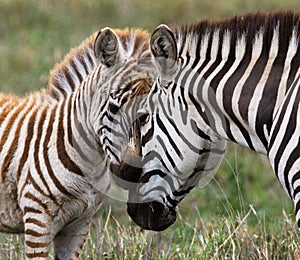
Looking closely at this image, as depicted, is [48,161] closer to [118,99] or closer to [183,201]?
[118,99]

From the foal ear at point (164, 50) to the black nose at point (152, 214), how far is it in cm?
87

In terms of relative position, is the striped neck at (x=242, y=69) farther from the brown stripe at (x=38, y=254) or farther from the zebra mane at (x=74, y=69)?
the brown stripe at (x=38, y=254)

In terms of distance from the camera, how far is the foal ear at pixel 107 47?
5.96 meters

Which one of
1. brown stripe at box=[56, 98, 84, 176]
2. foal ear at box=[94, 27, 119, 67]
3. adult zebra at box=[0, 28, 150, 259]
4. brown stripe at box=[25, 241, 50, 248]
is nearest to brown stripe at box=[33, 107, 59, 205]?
adult zebra at box=[0, 28, 150, 259]

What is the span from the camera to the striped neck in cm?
530

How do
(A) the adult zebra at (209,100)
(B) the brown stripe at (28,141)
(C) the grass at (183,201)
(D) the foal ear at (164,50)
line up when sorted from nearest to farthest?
1. (A) the adult zebra at (209,100)
2. (D) the foal ear at (164,50)
3. (B) the brown stripe at (28,141)
4. (C) the grass at (183,201)

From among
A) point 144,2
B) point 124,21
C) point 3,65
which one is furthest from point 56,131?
point 144,2

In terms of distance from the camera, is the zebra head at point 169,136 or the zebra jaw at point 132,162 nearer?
the zebra head at point 169,136

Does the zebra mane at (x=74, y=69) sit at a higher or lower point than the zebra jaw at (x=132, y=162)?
higher

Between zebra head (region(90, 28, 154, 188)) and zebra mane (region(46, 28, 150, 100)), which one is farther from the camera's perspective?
zebra mane (region(46, 28, 150, 100))

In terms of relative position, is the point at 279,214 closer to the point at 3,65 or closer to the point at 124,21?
the point at 3,65

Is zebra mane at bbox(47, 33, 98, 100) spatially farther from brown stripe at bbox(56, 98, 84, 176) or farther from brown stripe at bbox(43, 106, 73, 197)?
brown stripe at bbox(56, 98, 84, 176)

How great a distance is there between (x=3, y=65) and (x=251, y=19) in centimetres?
912

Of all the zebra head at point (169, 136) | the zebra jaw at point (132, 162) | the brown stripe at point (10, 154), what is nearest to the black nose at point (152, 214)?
the zebra head at point (169, 136)
